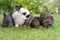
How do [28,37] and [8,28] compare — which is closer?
[28,37]

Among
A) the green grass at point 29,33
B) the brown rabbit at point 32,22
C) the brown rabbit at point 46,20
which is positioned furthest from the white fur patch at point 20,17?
the brown rabbit at point 46,20

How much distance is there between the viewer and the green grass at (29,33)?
310 centimetres

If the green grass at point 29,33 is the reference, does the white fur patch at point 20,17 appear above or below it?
above

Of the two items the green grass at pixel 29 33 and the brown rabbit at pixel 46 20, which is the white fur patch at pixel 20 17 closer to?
the green grass at pixel 29 33

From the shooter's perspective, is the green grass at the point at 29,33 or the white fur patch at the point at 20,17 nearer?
the green grass at the point at 29,33

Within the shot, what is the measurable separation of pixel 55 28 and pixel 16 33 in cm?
87

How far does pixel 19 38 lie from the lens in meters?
3.06

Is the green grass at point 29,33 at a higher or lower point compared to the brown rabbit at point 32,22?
lower

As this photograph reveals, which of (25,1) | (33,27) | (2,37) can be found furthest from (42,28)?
(2,37)

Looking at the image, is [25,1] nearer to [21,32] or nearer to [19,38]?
[21,32]

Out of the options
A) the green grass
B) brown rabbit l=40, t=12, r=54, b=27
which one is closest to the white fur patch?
the green grass

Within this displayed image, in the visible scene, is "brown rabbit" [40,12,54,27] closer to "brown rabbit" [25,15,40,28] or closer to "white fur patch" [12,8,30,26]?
"brown rabbit" [25,15,40,28]

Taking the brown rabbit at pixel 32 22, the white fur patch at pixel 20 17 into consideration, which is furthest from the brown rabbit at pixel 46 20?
the white fur patch at pixel 20 17

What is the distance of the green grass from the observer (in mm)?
3100
